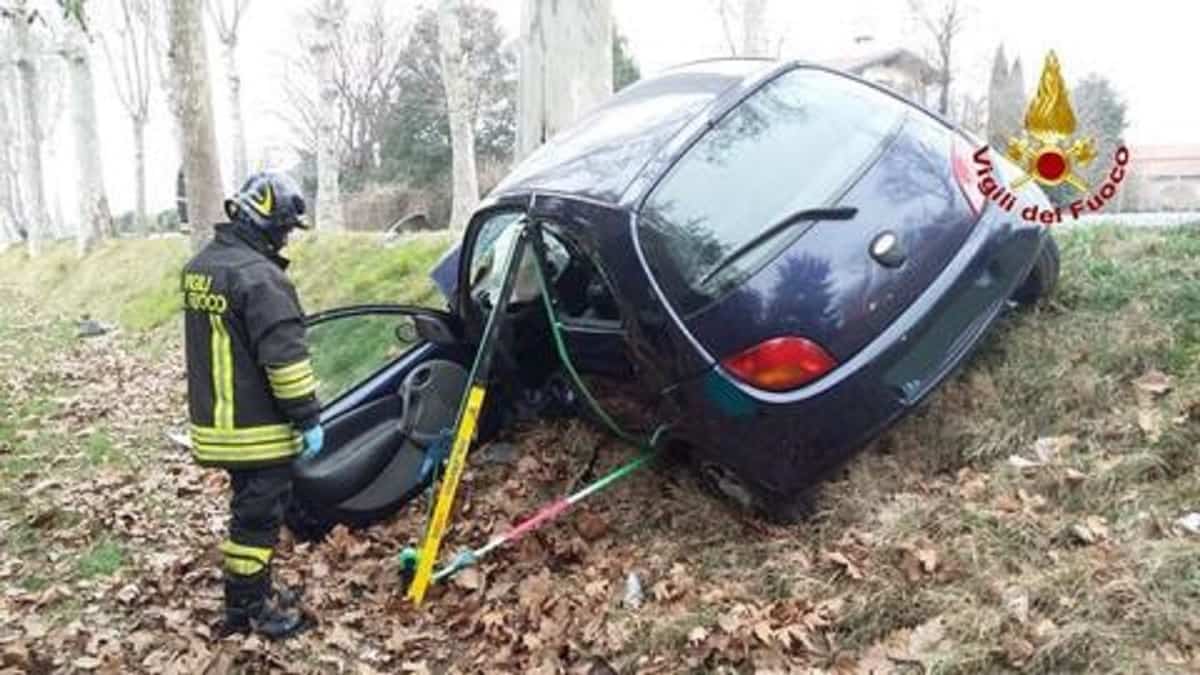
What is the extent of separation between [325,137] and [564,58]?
12.2 meters

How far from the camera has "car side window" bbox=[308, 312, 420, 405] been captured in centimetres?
556

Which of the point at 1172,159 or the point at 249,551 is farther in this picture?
the point at 1172,159

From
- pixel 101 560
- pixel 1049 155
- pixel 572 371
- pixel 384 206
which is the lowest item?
pixel 384 206

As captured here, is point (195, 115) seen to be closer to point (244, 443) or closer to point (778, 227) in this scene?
point (244, 443)

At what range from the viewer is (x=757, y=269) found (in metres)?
4.20

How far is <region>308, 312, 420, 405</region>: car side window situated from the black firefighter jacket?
882 mm

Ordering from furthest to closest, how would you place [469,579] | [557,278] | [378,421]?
1. [378,421]
2. [557,278]
3. [469,579]

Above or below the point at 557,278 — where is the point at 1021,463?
below

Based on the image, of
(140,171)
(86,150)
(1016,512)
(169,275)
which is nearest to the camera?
(1016,512)

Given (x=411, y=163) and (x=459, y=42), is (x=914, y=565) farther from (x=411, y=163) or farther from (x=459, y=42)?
(x=411, y=163)

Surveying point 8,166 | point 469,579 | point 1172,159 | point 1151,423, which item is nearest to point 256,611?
point 469,579

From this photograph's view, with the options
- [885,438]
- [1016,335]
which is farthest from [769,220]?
[1016,335]

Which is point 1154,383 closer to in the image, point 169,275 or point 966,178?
point 966,178

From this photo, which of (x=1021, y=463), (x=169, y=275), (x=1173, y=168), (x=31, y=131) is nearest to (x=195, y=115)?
(x=169, y=275)
